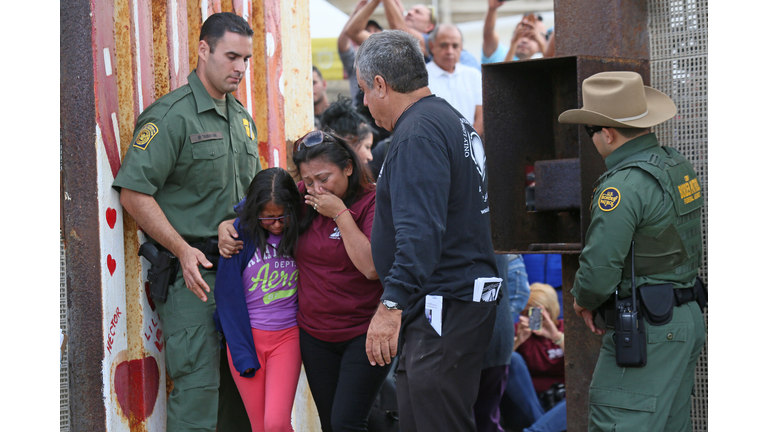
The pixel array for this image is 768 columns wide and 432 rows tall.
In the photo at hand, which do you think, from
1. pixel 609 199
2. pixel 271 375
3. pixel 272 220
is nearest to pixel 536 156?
pixel 609 199

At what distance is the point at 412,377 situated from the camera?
2.72 m

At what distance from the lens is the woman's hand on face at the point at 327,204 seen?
3131 mm

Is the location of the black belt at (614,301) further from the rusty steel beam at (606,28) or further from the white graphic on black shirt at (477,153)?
the rusty steel beam at (606,28)

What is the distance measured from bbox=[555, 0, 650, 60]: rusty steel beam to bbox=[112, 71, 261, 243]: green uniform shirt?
1.87 m

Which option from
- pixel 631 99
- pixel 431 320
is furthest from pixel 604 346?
pixel 631 99

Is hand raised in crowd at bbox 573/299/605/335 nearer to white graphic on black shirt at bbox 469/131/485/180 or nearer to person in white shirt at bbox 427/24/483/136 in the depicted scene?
Result: white graphic on black shirt at bbox 469/131/485/180

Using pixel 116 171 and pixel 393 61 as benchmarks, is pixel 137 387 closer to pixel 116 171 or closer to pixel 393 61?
pixel 116 171

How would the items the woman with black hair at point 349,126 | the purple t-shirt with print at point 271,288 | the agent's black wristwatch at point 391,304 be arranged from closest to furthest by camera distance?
the agent's black wristwatch at point 391,304
the purple t-shirt with print at point 271,288
the woman with black hair at point 349,126

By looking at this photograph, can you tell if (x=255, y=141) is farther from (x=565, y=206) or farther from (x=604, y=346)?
(x=604, y=346)

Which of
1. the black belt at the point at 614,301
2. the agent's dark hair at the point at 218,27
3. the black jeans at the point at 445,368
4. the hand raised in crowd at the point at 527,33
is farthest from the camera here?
the hand raised in crowd at the point at 527,33

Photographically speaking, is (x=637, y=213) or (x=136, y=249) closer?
(x=637, y=213)

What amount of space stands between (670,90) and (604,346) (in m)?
1.41

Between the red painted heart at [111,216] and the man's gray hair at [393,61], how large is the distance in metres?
1.33

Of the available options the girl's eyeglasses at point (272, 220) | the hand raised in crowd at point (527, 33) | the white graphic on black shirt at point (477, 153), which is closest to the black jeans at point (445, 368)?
the white graphic on black shirt at point (477, 153)
